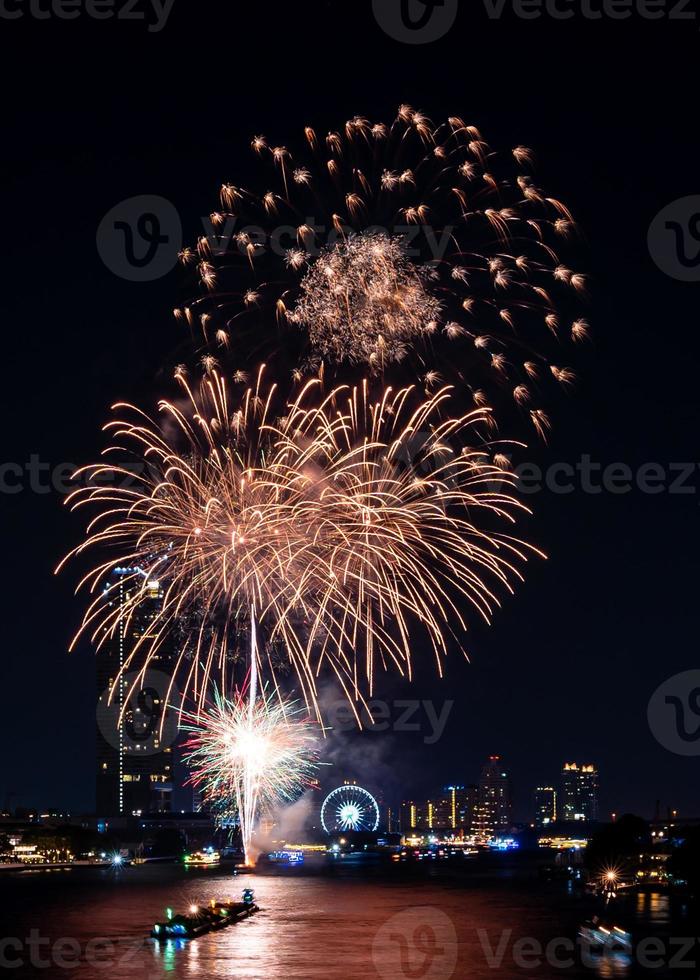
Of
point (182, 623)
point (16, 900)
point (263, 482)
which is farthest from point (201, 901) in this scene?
point (263, 482)

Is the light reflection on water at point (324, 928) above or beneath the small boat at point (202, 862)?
above

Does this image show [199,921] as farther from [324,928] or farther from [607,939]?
[607,939]

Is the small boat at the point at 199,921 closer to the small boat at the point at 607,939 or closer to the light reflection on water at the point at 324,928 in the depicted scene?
the light reflection on water at the point at 324,928

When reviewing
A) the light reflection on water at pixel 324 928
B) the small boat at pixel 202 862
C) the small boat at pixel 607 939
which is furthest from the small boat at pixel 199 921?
the small boat at pixel 202 862

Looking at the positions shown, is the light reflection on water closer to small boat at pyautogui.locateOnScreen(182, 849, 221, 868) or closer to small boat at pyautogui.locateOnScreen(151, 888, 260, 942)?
small boat at pyautogui.locateOnScreen(151, 888, 260, 942)

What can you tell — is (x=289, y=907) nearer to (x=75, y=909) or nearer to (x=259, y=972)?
(x=75, y=909)

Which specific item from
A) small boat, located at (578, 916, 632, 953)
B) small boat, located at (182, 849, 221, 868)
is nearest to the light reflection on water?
small boat, located at (578, 916, 632, 953)
